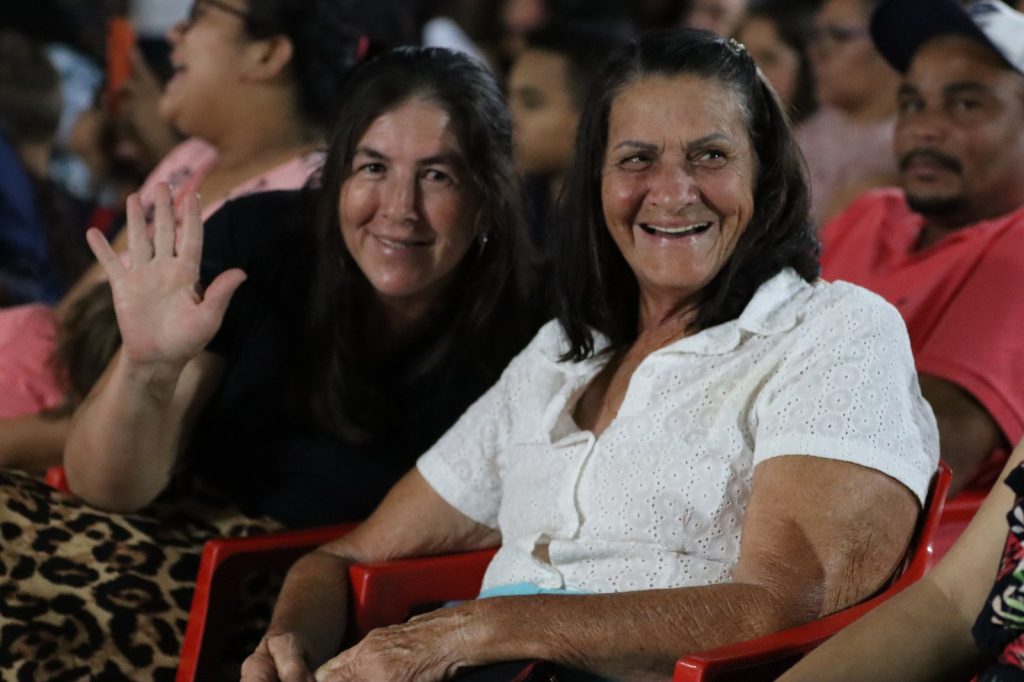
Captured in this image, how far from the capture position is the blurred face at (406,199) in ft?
8.18

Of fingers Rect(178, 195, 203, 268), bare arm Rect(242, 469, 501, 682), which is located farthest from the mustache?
fingers Rect(178, 195, 203, 268)

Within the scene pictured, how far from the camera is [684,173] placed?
210cm

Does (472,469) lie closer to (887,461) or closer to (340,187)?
(340,187)

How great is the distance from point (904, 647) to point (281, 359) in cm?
131

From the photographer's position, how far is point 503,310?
265 centimetres

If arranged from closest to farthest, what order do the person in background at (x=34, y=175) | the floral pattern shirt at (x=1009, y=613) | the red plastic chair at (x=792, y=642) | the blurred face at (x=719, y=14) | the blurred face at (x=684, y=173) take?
the floral pattern shirt at (x=1009, y=613)
the red plastic chair at (x=792, y=642)
the blurred face at (x=684, y=173)
the person in background at (x=34, y=175)
the blurred face at (x=719, y=14)

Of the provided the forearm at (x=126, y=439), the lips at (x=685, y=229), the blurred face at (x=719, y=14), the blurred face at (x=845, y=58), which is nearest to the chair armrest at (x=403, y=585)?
the forearm at (x=126, y=439)

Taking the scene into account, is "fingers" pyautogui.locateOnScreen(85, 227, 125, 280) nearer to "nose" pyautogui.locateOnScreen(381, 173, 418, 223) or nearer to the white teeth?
"nose" pyautogui.locateOnScreen(381, 173, 418, 223)

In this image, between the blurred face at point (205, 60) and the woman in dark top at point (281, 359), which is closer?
the woman in dark top at point (281, 359)

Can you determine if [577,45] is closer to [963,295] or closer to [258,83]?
[258,83]

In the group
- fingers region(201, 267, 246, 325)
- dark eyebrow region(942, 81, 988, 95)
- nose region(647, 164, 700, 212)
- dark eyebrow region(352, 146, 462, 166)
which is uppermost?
dark eyebrow region(942, 81, 988, 95)

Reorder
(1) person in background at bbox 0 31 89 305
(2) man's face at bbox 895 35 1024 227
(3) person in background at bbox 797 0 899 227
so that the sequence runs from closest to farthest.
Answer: (2) man's face at bbox 895 35 1024 227 → (3) person in background at bbox 797 0 899 227 → (1) person in background at bbox 0 31 89 305

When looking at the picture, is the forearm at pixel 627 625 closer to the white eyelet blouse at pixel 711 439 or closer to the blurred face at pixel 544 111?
the white eyelet blouse at pixel 711 439

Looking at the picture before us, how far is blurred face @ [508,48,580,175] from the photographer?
15.0 ft
